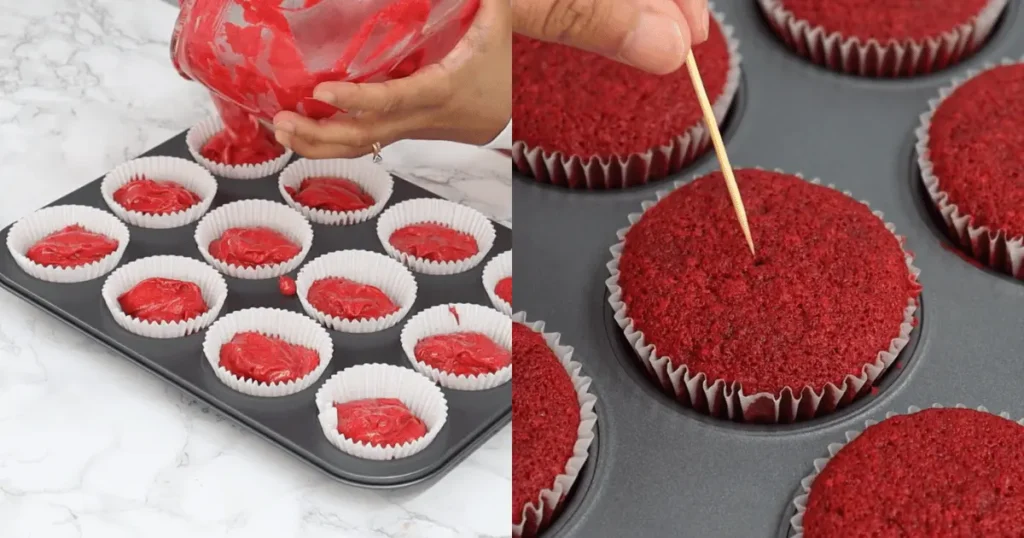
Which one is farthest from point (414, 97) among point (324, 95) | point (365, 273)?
point (365, 273)

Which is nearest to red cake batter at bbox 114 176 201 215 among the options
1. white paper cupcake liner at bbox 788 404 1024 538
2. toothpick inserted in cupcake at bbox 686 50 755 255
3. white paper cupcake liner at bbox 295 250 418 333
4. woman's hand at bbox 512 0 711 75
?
white paper cupcake liner at bbox 295 250 418 333

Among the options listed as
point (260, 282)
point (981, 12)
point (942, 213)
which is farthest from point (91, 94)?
point (981, 12)

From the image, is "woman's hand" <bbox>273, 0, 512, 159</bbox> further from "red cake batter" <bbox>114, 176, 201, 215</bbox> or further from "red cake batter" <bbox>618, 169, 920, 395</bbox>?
"red cake batter" <bbox>114, 176, 201, 215</bbox>

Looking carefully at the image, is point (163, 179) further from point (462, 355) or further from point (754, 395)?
point (754, 395)

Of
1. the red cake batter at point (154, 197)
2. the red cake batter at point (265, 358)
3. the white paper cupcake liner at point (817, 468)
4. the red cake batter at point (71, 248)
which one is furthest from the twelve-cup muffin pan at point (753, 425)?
the red cake batter at point (71, 248)

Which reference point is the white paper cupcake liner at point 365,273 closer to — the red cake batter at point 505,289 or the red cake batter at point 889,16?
the red cake batter at point 505,289
